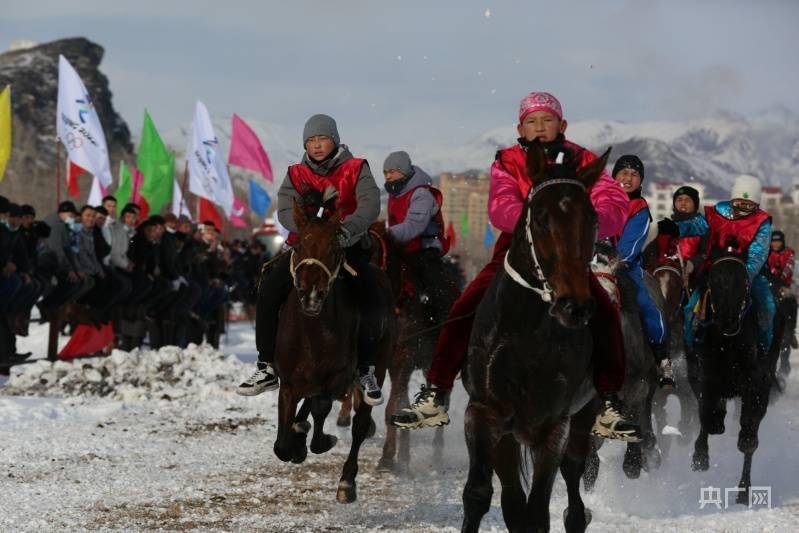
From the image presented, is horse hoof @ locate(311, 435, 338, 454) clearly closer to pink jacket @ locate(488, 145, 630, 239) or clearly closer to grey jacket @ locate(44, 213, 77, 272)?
pink jacket @ locate(488, 145, 630, 239)

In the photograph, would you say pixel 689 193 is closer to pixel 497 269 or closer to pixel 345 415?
pixel 345 415

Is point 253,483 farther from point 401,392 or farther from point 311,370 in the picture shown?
point 401,392

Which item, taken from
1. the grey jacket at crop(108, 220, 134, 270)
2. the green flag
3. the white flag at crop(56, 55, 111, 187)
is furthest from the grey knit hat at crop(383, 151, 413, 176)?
A: the green flag

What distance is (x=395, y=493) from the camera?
31.4 ft

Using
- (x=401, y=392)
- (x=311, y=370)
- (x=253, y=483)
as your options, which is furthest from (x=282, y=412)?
(x=401, y=392)

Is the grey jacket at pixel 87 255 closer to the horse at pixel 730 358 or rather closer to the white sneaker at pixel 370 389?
the white sneaker at pixel 370 389

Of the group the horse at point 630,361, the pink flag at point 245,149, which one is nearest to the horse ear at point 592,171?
the horse at point 630,361

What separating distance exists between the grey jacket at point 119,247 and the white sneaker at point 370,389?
37.7 ft

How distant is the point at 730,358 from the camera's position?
10.5 m

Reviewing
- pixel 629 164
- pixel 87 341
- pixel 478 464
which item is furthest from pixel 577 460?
pixel 87 341

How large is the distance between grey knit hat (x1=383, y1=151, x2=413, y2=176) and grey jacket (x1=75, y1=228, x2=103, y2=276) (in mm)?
8149

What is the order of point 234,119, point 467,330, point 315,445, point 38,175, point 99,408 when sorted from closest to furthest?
point 467,330
point 315,445
point 99,408
point 234,119
point 38,175

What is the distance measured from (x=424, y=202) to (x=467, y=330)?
5.74m

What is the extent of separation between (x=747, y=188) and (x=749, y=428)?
2448 millimetres
